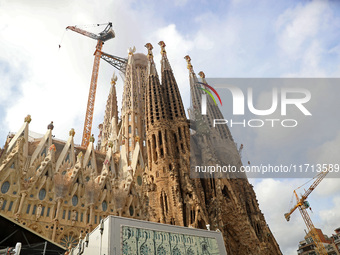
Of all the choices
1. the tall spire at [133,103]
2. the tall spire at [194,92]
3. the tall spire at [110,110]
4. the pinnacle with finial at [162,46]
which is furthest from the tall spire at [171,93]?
the tall spire at [110,110]

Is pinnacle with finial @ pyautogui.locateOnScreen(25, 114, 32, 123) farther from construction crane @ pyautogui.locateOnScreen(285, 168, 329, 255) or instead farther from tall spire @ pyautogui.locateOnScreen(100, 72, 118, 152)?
construction crane @ pyautogui.locateOnScreen(285, 168, 329, 255)

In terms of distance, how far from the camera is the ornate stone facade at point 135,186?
77.8 feet

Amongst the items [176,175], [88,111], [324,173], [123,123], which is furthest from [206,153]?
[324,173]

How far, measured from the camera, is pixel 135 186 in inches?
1196

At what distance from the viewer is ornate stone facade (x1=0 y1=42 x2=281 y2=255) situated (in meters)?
23.7

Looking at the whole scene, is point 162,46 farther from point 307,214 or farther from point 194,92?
point 307,214

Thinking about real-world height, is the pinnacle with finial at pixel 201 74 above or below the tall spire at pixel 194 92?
above

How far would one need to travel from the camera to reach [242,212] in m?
32.1

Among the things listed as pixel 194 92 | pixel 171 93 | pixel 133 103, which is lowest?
pixel 171 93

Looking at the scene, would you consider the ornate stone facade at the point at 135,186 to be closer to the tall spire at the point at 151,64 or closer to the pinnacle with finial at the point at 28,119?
the pinnacle with finial at the point at 28,119

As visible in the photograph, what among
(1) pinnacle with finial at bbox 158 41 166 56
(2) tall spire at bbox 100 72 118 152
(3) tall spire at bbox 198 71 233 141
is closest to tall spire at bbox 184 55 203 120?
(3) tall spire at bbox 198 71 233 141

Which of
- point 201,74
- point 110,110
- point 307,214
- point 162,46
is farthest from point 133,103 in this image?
point 307,214

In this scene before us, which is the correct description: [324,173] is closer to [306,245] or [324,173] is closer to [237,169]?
[306,245]

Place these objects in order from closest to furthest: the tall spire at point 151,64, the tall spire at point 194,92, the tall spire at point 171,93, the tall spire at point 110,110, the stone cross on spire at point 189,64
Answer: the tall spire at point 171,93
the tall spire at point 151,64
the tall spire at point 110,110
the tall spire at point 194,92
the stone cross on spire at point 189,64
